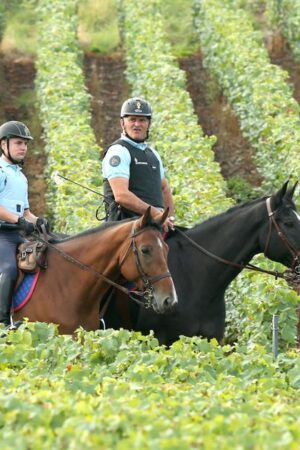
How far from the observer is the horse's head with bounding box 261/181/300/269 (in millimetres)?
11328

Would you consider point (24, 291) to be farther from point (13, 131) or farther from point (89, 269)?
point (13, 131)

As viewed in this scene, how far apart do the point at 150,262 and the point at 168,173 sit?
7.51 metres

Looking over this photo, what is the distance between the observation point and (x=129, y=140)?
39.7ft

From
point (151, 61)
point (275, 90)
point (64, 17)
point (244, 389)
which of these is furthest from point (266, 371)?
point (64, 17)

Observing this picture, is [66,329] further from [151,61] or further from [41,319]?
[151,61]

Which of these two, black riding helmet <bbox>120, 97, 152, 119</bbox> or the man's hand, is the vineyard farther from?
black riding helmet <bbox>120, 97, 152, 119</bbox>

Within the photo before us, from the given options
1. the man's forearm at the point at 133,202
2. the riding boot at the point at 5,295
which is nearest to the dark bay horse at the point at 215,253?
the man's forearm at the point at 133,202

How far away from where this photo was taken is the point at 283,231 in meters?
11.4

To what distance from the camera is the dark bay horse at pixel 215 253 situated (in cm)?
1138

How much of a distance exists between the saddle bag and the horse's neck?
1374mm

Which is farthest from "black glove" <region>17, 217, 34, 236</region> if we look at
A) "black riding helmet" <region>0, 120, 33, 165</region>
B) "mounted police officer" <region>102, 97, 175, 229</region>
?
"mounted police officer" <region>102, 97, 175, 229</region>

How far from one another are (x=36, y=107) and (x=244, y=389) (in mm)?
18382

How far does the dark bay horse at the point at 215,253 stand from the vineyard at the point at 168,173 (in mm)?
799

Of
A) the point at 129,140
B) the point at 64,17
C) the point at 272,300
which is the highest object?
the point at 64,17
